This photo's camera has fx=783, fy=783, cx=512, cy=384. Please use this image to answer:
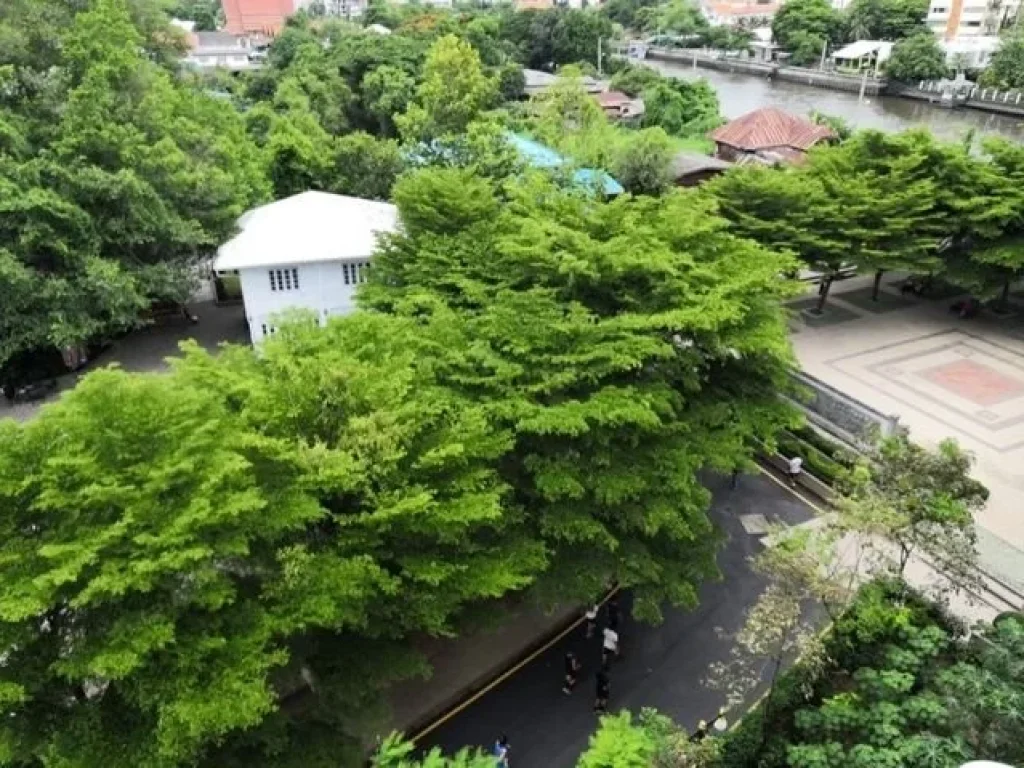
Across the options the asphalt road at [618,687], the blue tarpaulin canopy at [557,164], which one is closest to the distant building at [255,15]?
the blue tarpaulin canopy at [557,164]

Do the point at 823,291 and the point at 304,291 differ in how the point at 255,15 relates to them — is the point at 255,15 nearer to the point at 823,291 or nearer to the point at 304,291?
the point at 304,291

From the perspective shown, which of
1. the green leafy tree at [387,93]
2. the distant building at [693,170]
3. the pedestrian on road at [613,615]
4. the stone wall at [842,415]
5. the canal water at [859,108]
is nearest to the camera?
the pedestrian on road at [613,615]

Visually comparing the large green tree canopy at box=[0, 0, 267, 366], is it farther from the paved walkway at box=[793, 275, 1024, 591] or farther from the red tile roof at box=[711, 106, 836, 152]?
the red tile roof at box=[711, 106, 836, 152]

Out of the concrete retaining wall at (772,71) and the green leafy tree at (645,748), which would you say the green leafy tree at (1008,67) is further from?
the green leafy tree at (645,748)

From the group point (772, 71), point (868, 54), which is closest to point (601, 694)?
point (868, 54)

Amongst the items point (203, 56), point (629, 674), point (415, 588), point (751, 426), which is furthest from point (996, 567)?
point (203, 56)

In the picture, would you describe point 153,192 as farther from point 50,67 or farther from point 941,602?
point 941,602
